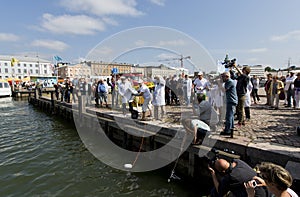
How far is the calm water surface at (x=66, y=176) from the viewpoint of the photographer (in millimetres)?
5312

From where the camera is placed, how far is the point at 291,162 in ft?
11.5

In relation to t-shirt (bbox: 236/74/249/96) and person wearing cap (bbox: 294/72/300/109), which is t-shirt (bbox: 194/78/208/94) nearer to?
t-shirt (bbox: 236/74/249/96)

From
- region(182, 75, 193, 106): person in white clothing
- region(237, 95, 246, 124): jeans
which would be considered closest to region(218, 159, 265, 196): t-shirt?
region(237, 95, 246, 124): jeans

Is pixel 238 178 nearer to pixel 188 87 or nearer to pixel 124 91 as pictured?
pixel 124 91

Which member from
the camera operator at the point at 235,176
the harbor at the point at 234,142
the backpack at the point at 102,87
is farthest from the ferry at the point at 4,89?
the camera operator at the point at 235,176

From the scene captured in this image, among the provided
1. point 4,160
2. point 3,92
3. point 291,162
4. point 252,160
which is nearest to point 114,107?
point 4,160

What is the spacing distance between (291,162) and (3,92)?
41.0 meters

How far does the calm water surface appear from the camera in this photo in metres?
5.31

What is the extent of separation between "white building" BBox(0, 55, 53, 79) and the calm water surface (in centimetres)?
7715

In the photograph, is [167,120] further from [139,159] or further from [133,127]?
[139,159]

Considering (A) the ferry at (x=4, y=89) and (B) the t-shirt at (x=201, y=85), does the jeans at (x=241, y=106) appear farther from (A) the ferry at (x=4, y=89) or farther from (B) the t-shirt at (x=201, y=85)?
(A) the ferry at (x=4, y=89)

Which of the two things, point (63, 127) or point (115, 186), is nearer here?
point (115, 186)

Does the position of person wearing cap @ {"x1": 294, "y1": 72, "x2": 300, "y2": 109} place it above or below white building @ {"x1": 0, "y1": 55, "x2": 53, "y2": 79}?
below

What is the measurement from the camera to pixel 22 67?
85375mm
